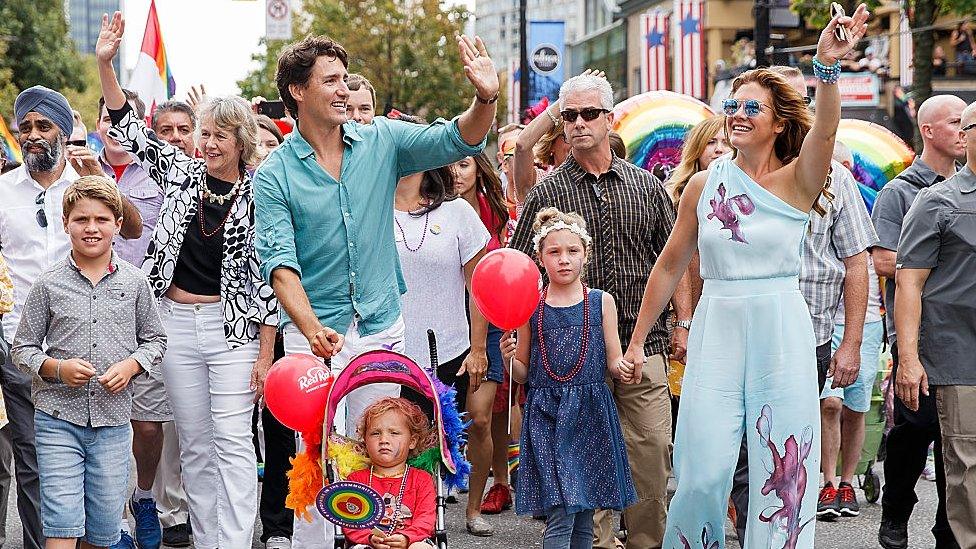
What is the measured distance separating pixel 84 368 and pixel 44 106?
5.79 ft

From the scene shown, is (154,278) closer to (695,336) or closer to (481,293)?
(481,293)

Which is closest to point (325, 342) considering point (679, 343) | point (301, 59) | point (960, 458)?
point (301, 59)

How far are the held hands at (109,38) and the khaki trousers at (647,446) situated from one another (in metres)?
2.91

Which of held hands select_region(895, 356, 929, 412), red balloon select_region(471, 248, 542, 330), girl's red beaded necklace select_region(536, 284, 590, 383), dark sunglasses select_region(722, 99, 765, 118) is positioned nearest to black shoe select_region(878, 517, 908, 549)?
held hands select_region(895, 356, 929, 412)

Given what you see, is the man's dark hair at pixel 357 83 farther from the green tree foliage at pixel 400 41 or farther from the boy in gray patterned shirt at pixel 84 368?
the green tree foliage at pixel 400 41

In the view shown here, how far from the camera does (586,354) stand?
6613 millimetres

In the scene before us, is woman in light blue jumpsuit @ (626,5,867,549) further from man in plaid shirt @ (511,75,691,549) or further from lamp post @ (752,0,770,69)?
lamp post @ (752,0,770,69)

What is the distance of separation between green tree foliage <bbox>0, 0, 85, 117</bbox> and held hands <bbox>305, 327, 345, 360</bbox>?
4026 centimetres

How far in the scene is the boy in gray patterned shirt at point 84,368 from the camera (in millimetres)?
6070

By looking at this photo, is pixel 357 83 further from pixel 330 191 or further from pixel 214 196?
pixel 330 191

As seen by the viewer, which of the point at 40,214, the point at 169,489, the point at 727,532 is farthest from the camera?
the point at 727,532

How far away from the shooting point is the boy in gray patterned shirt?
6.07 metres

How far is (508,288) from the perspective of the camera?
614 cm

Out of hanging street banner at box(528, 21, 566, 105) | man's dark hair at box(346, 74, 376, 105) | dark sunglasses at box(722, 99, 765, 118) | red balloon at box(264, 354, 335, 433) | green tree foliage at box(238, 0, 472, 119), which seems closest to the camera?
red balloon at box(264, 354, 335, 433)
